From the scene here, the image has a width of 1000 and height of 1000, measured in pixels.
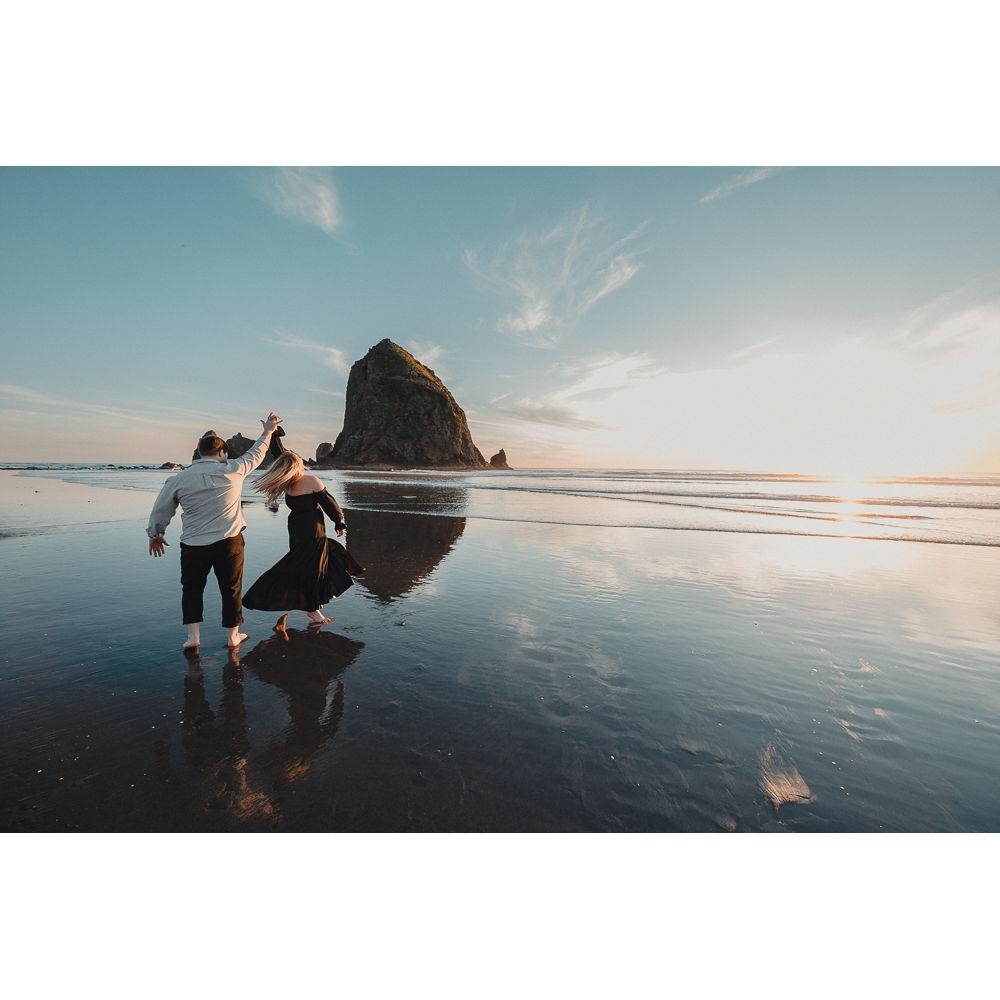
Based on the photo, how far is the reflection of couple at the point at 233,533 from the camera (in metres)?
4.98

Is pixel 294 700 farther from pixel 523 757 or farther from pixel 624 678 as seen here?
pixel 624 678

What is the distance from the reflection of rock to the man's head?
3.29 meters

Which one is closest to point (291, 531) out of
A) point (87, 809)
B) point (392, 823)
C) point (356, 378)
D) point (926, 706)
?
point (87, 809)

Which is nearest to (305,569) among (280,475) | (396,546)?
(280,475)

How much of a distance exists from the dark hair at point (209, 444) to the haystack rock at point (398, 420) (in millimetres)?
101765

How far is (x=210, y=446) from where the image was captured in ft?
17.0

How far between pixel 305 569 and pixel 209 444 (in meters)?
2.03

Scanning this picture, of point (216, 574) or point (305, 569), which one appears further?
point (305, 569)

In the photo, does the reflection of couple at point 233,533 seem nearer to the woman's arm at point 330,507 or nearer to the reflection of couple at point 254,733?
the woman's arm at point 330,507

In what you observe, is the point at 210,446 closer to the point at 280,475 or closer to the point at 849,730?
the point at 280,475

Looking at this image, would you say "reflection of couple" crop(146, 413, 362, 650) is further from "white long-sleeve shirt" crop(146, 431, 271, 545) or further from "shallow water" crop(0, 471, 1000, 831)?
"shallow water" crop(0, 471, 1000, 831)

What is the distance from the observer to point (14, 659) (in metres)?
4.67

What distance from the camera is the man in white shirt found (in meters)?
4.96

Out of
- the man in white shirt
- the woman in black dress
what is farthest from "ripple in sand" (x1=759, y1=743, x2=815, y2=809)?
the man in white shirt
